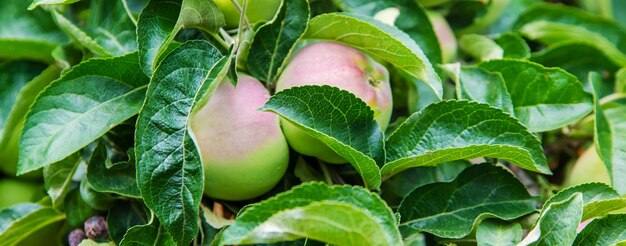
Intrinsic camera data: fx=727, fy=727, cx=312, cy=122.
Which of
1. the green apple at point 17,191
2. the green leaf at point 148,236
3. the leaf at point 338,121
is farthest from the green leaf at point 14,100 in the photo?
the leaf at point 338,121

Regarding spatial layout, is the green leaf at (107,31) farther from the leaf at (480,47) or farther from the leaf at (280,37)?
the leaf at (480,47)

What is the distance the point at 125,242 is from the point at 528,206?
365mm

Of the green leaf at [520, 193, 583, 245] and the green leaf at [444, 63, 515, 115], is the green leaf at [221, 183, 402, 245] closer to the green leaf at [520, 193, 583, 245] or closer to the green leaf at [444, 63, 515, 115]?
the green leaf at [520, 193, 583, 245]

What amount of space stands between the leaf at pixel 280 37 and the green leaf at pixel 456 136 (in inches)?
5.0

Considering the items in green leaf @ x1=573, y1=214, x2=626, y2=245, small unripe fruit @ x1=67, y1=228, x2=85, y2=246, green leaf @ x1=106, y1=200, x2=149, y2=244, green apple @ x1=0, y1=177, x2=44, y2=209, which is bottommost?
green apple @ x1=0, y1=177, x2=44, y2=209

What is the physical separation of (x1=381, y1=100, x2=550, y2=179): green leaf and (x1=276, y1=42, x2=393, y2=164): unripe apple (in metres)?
0.04

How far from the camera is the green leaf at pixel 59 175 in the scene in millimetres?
693

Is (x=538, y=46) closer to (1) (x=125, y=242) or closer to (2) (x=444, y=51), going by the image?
(2) (x=444, y=51)

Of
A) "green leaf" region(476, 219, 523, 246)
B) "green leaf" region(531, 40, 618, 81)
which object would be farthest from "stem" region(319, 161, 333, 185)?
"green leaf" region(531, 40, 618, 81)

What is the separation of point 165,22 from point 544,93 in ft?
1.30

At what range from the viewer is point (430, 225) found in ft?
2.17

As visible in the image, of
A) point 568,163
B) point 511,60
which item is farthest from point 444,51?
point 568,163

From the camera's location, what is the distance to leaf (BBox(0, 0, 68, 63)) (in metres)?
0.81

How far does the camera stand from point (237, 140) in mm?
614
